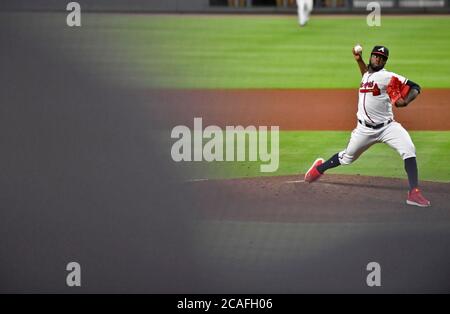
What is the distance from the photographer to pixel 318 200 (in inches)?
244

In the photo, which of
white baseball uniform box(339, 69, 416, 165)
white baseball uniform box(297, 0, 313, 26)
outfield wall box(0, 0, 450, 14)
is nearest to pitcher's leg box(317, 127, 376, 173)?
white baseball uniform box(339, 69, 416, 165)

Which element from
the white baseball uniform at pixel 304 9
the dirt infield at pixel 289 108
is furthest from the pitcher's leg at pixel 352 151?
the white baseball uniform at pixel 304 9

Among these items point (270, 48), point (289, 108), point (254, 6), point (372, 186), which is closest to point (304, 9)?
point (254, 6)

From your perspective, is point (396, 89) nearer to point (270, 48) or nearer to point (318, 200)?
point (318, 200)

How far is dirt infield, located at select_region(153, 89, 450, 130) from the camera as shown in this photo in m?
9.70

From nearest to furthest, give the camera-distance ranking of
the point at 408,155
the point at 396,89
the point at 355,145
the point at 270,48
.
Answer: the point at 396,89, the point at 408,155, the point at 355,145, the point at 270,48

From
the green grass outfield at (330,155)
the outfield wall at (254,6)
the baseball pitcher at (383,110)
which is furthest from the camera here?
the outfield wall at (254,6)

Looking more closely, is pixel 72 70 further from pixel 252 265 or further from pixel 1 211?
pixel 252 265

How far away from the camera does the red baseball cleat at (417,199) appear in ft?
19.8

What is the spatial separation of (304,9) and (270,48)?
2.07 metres

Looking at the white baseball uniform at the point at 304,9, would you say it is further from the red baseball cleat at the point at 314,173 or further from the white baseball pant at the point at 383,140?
the white baseball pant at the point at 383,140

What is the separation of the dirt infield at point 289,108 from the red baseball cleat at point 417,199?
3368 mm

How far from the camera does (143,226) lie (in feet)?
18.9

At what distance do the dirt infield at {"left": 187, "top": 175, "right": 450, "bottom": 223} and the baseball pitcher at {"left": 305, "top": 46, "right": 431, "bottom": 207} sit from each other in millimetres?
220
